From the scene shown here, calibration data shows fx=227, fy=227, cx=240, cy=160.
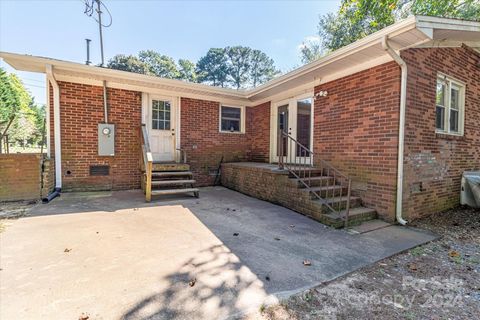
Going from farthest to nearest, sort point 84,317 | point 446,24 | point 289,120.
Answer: point 289,120
point 446,24
point 84,317

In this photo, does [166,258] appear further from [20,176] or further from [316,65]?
[316,65]

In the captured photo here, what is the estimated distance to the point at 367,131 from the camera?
4.39 m

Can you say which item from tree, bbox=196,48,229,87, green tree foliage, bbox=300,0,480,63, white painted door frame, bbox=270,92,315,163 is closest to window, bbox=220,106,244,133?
white painted door frame, bbox=270,92,315,163

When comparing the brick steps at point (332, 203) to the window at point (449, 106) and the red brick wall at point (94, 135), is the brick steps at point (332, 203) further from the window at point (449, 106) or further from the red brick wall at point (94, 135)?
the red brick wall at point (94, 135)

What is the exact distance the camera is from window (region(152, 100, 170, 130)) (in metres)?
6.70

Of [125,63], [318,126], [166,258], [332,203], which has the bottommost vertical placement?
[166,258]

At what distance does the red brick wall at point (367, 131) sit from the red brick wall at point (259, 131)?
239 cm

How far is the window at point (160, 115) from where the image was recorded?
6695 millimetres

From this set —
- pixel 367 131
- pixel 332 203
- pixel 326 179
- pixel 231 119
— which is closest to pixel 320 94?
pixel 367 131

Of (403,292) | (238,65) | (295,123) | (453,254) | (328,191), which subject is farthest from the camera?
(238,65)

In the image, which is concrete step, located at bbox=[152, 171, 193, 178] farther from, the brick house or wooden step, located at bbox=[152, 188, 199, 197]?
wooden step, located at bbox=[152, 188, 199, 197]

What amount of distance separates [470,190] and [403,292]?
477cm

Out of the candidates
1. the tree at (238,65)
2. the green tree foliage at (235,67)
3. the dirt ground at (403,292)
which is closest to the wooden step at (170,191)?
the dirt ground at (403,292)

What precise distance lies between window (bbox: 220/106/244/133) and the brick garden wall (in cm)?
485
